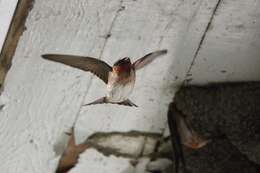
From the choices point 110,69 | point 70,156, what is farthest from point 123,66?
point 70,156

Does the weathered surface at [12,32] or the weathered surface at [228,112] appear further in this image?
the weathered surface at [228,112]

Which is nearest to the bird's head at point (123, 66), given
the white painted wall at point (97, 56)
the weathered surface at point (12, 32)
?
the white painted wall at point (97, 56)

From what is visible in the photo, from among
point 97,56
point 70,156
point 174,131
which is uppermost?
point 97,56

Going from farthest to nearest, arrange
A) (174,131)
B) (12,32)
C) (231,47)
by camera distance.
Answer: (174,131) < (231,47) < (12,32)

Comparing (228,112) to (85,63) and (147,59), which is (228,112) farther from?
(85,63)

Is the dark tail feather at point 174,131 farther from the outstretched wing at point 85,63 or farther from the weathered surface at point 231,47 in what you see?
the outstretched wing at point 85,63

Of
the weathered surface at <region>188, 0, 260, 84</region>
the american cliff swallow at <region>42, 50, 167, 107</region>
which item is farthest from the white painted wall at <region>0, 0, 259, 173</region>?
the american cliff swallow at <region>42, 50, 167, 107</region>
